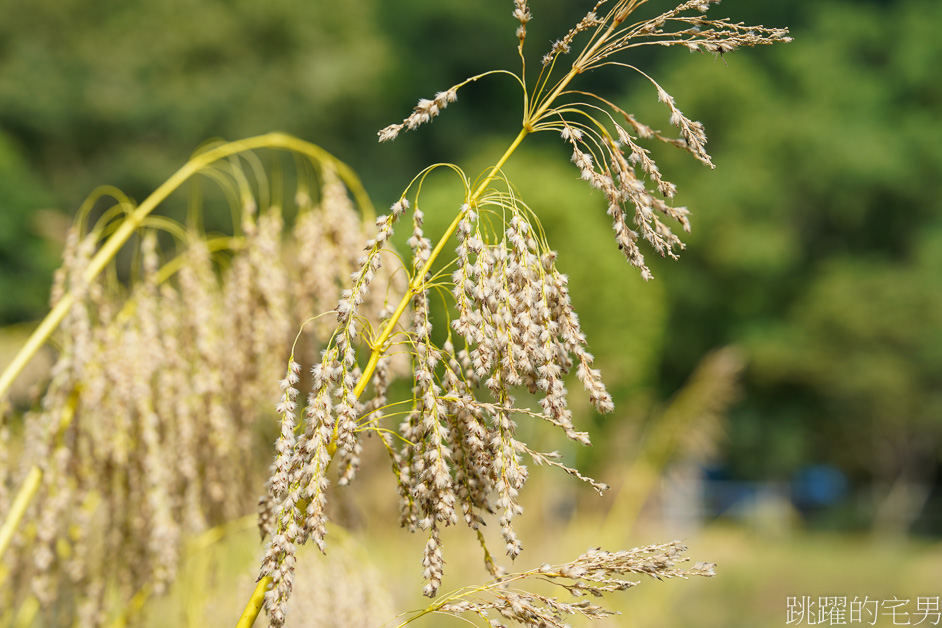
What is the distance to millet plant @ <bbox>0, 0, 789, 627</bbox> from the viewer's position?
97 centimetres

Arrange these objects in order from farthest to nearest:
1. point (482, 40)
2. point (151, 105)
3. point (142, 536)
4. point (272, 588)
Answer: point (482, 40), point (151, 105), point (142, 536), point (272, 588)

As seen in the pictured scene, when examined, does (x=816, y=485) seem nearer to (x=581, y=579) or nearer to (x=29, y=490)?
(x=29, y=490)

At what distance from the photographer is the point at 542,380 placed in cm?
100

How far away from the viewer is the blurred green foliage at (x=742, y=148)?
623 inches

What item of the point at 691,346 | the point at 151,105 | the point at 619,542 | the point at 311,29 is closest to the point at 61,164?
the point at 151,105

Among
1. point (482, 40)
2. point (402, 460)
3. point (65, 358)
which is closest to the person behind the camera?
point (402, 460)

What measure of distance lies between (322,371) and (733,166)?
17.3 meters

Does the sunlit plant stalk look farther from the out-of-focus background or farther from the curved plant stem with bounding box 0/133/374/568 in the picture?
the out-of-focus background

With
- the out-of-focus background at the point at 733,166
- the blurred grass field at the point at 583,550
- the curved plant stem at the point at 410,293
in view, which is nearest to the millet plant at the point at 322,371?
the curved plant stem at the point at 410,293

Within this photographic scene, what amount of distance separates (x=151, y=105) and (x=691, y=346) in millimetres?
11633

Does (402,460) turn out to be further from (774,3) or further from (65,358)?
(774,3)

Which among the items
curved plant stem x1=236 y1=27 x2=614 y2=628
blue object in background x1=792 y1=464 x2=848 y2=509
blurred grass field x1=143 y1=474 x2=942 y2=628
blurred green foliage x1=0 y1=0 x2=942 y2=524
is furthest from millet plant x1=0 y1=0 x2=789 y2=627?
blue object in background x1=792 y1=464 x2=848 y2=509

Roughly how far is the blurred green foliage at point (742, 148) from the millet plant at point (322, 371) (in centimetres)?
1232

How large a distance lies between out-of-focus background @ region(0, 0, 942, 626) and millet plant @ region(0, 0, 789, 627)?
10.3 m
